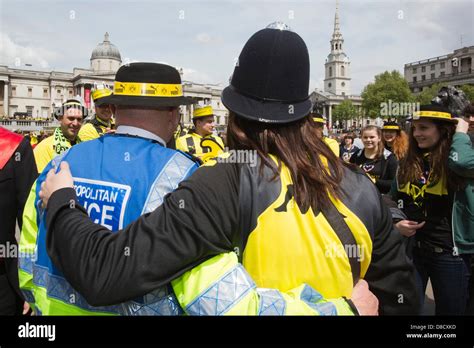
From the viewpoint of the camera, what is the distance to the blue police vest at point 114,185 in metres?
1.55

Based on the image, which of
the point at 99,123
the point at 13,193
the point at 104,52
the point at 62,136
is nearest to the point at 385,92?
the point at 104,52

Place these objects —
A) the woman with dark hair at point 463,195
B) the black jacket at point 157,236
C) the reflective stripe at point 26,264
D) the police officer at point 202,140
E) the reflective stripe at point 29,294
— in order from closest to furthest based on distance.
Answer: the black jacket at point 157,236
the reflective stripe at point 26,264
the reflective stripe at point 29,294
the woman with dark hair at point 463,195
the police officer at point 202,140

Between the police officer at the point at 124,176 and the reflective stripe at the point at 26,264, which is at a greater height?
the police officer at the point at 124,176

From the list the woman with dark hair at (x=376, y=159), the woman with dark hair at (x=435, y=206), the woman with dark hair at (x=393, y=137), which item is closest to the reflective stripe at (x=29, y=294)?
the woman with dark hair at (x=435, y=206)

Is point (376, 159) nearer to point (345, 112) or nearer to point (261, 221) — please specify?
point (261, 221)

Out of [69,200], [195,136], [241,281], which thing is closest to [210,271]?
[241,281]

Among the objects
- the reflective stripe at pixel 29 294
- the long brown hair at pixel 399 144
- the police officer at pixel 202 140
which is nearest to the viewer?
the reflective stripe at pixel 29 294

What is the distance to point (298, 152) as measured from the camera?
55.5 inches

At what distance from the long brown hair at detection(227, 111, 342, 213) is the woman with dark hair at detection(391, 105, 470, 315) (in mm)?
2224

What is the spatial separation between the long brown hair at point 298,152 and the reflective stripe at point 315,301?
266 mm

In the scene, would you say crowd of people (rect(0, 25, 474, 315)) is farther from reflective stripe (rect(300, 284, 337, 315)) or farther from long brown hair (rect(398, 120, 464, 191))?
long brown hair (rect(398, 120, 464, 191))

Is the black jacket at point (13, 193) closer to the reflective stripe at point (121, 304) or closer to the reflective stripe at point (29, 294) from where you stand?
the reflective stripe at point (29, 294)

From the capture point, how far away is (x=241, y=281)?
1.23 m

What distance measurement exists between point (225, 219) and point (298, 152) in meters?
0.37
